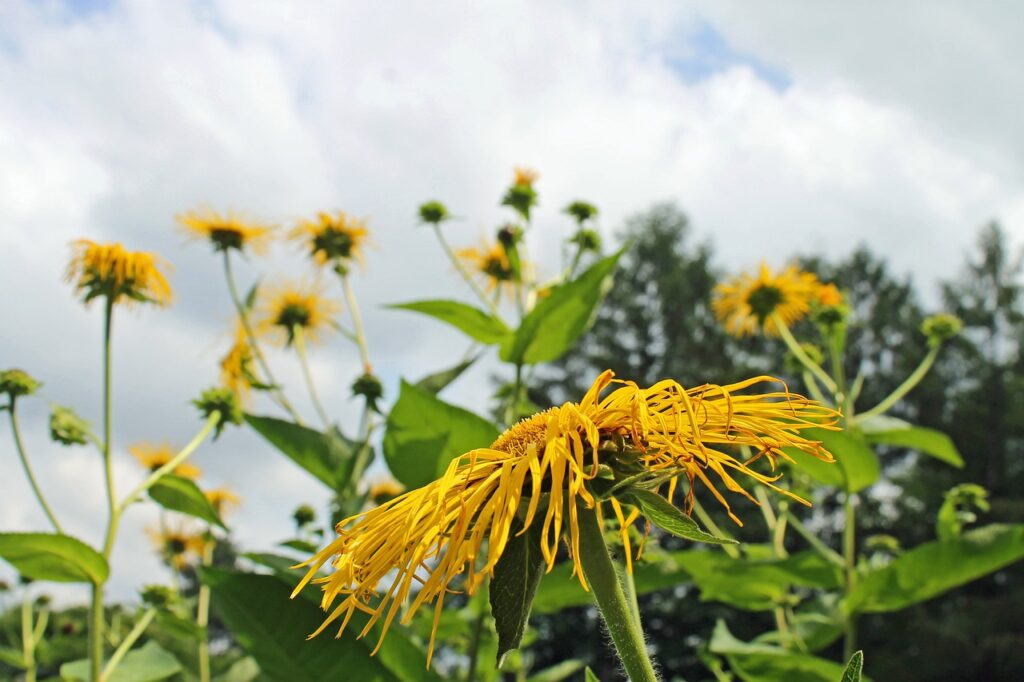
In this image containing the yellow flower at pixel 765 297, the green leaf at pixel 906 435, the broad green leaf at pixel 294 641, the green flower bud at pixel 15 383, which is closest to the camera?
the broad green leaf at pixel 294 641

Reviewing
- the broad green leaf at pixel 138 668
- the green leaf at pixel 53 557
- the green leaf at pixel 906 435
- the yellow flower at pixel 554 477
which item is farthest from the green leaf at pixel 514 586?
the green leaf at pixel 906 435

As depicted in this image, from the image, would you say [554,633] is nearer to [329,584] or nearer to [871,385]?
[871,385]

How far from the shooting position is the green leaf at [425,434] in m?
1.81

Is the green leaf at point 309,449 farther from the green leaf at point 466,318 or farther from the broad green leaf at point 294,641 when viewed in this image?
the broad green leaf at point 294,641

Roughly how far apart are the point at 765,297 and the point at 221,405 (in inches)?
93.7

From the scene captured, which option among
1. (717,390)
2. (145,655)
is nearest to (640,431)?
(717,390)

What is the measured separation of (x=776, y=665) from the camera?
6.57 feet

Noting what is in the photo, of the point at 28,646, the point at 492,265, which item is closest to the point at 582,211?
the point at 492,265

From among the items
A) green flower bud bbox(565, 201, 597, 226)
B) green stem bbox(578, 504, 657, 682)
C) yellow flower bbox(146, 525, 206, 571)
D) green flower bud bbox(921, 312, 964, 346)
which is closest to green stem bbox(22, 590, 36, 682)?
yellow flower bbox(146, 525, 206, 571)

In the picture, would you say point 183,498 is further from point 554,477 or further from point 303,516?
point 303,516

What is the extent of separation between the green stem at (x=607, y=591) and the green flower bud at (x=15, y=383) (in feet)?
6.81

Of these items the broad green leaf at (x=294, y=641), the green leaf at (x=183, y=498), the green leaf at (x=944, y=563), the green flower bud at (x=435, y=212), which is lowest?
the broad green leaf at (x=294, y=641)

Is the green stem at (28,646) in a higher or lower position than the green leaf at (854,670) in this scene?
higher

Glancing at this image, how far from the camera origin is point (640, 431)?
1.01m
